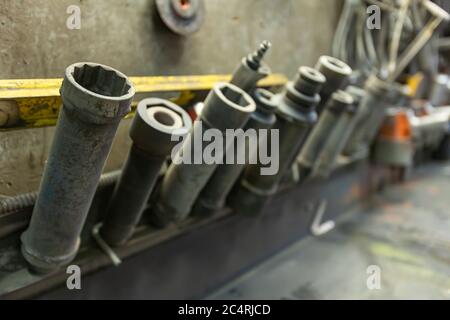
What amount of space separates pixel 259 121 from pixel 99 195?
1.40 feet

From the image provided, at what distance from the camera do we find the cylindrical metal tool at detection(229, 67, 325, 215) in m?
1.15

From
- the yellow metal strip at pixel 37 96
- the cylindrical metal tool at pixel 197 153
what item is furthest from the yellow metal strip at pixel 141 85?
the cylindrical metal tool at pixel 197 153

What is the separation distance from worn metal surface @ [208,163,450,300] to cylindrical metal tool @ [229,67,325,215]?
1.07ft

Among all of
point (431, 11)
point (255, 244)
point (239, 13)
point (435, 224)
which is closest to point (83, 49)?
point (239, 13)

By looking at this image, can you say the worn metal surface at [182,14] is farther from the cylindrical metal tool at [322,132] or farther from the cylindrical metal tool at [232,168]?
the cylindrical metal tool at [322,132]

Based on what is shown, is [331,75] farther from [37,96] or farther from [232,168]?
[37,96]

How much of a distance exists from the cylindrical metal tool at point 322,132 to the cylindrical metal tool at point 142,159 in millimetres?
661

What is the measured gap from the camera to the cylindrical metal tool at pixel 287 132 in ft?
3.76

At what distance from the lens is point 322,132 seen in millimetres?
1478

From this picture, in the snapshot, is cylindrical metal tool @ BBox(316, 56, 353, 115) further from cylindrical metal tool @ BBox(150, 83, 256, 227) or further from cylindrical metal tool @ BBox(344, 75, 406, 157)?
cylindrical metal tool @ BBox(344, 75, 406, 157)

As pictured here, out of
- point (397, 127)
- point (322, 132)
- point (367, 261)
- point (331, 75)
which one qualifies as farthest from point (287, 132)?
point (397, 127)

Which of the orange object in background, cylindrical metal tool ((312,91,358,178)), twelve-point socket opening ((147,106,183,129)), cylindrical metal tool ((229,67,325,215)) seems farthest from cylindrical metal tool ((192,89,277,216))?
the orange object in background

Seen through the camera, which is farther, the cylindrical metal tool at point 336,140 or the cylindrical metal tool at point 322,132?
the cylindrical metal tool at point 336,140

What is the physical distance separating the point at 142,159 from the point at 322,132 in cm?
77
